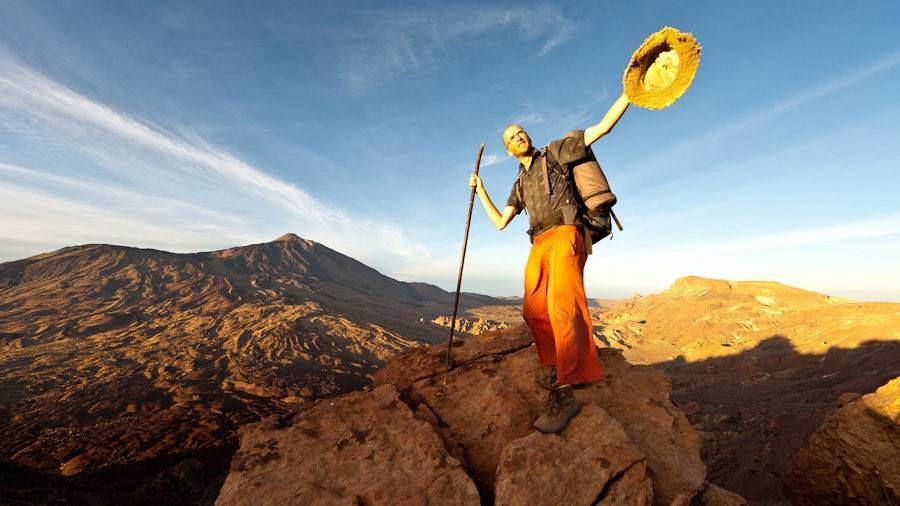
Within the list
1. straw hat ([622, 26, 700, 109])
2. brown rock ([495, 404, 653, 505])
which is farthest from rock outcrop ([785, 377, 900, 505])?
straw hat ([622, 26, 700, 109])

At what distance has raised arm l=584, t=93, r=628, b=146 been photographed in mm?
2457

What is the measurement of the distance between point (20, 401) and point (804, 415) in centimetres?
2108

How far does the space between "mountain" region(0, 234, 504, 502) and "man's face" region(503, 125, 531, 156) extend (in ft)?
25.9

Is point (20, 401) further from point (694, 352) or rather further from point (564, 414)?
point (694, 352)

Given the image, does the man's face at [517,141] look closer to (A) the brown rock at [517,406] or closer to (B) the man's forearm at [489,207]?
(B) the man's forearm at [489,207]

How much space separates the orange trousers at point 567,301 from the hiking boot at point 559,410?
0.40 feet

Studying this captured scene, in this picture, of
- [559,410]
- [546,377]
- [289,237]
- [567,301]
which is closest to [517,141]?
[567,301]

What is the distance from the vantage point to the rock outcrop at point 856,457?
336 centimetres

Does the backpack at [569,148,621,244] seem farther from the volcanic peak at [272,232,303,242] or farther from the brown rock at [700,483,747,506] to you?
the volcanic peak at [272,232,303,242]

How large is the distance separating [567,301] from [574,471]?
110cm

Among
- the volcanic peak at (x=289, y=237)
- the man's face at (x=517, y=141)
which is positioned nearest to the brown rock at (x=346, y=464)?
the man's face at (x=517, y=141)

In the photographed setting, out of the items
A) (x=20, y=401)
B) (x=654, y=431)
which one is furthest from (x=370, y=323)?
(x=654, y=431)

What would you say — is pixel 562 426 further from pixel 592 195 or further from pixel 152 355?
pixel 152 355

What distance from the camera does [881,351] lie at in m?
11.1
